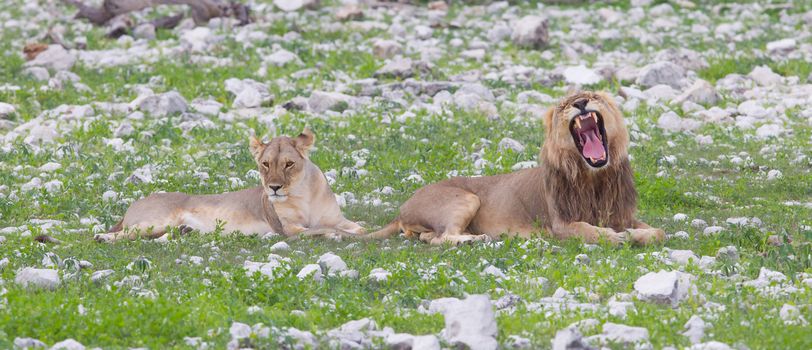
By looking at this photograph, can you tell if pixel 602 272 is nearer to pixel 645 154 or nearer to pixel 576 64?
pixel 645 154

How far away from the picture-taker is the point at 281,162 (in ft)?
39.9

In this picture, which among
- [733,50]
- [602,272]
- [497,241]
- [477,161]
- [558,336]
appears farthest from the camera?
[733,50]

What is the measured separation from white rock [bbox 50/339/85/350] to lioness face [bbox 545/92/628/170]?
193 inches

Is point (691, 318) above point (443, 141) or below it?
above

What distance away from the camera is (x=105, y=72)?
64.5 ft

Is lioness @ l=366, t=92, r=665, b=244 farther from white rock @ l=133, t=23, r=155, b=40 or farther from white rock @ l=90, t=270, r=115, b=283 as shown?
white rock @ l=133, t=23, r=155, b=40

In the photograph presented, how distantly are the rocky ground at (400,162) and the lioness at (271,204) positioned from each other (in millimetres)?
463

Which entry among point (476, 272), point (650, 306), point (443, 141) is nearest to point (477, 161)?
point (443, 141)

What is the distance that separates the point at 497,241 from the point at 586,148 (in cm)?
104

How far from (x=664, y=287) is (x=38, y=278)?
392cm

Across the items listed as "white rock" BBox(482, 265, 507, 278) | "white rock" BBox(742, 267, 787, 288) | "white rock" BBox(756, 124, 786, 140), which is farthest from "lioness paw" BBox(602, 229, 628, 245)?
"white rock" BBox(756, 124, 786, 140)

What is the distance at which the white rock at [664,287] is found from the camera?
7961 millimetres

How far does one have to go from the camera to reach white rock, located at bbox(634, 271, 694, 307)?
7.96 metres

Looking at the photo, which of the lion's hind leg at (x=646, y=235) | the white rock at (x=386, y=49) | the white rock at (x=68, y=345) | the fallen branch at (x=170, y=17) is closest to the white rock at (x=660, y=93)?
the white rock at (x=386, y=49)
